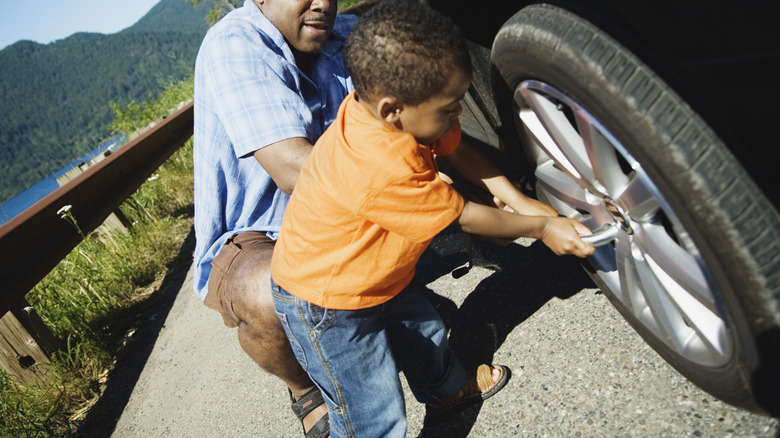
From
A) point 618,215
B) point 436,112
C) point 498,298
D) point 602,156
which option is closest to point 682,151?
point 602,156

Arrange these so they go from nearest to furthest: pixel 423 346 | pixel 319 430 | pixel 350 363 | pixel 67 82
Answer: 1. pixel 350 363
2. pixel 423 346
3. pixel 319 430
4. pixel 67 82

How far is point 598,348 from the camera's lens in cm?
160

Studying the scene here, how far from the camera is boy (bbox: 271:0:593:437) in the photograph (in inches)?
49.7

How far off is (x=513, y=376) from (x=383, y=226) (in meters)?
0.84

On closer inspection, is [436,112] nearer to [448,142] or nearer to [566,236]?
[448,142]

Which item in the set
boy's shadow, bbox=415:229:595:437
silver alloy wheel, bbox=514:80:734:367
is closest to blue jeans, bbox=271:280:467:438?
boy's shadow, bbox=415:229:595:437

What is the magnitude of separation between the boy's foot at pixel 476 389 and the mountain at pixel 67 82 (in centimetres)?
8425

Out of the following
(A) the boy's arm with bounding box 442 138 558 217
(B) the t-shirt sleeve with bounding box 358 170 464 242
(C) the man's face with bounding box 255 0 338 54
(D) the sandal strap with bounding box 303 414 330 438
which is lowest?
(D) the sandal strap with bounding box 303 414 330 438

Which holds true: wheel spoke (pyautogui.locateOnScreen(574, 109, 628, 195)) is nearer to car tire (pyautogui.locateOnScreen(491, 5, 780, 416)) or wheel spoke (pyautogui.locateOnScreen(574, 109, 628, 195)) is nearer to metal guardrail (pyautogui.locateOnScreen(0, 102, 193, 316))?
car tire (pyautogui.locateOnScreen(491, 5, 780, 416))

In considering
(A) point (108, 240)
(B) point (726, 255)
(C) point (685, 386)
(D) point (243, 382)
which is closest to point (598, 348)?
(C) point (685, 386)

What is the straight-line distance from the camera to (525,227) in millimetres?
1408

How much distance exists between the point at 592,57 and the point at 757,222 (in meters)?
0.51

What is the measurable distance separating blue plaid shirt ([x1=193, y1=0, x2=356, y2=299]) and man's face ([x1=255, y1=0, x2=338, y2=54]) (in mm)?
46

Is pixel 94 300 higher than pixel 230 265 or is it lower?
lower
